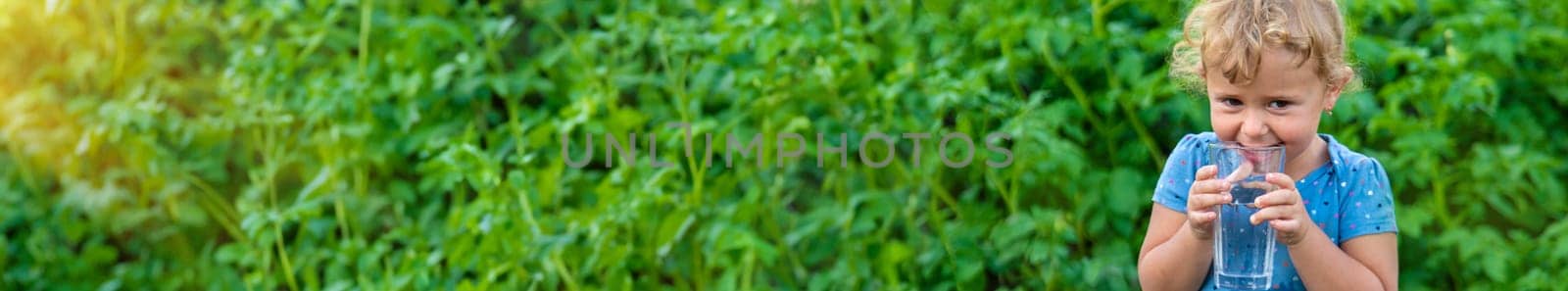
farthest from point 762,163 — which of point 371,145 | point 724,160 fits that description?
point 371,145

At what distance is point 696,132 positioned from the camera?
3.43 meters

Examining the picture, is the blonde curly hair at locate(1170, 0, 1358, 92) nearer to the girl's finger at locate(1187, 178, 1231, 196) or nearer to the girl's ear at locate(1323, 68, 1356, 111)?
the girl's ear at locate(1323, 68, 1356, 111)

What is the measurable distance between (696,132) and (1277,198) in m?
1.84

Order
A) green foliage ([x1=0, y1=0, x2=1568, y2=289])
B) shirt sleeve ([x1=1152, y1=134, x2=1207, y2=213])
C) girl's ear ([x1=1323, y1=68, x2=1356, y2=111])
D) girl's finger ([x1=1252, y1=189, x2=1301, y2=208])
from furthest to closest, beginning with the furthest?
green foliage ([x1=0, y1=0, x2=1568, y2=289]) → shirt sleeve ([x1=1152, y1=134, x2=1207, y2=213]) → girl's ear ([x1=1323, y1=68, x2=1356, y2=111]) → girl's finger ([x1=1252, y1=189, x2=1301, y2=208])

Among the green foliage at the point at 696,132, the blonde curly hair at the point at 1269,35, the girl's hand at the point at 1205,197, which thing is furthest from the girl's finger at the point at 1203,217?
the green foliage at the point at 696,132

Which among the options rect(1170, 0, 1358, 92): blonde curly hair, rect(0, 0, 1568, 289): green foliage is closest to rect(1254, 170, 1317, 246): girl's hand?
rect(1170, 0, 1358, 92): blonde curly hair

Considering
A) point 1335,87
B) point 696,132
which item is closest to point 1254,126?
point 1335,87

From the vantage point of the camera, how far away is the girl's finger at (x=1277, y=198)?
5.65 feet

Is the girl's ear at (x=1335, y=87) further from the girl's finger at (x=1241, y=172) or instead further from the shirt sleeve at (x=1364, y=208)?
the girl's finger at (x=1241, y=172)

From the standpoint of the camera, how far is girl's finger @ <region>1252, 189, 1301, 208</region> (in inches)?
67.8

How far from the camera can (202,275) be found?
425cm

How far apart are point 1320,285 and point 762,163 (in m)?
1.82

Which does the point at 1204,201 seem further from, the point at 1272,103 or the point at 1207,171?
the point at 1272,103

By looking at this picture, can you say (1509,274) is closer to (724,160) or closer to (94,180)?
(724,160)
